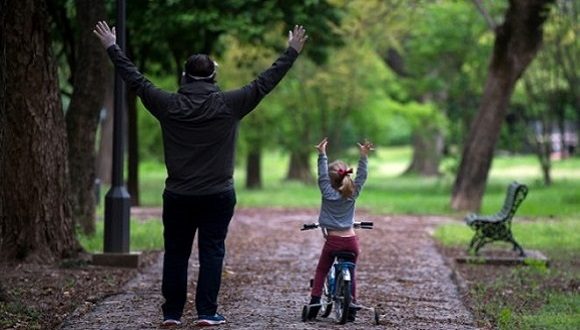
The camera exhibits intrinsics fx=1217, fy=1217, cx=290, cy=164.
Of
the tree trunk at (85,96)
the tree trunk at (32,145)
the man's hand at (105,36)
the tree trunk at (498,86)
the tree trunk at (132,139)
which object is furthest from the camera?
the tree trunk at (132,139)

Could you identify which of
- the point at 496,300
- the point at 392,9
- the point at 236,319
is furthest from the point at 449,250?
the point at 392,9

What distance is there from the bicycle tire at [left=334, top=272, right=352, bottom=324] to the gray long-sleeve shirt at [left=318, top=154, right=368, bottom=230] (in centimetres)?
40

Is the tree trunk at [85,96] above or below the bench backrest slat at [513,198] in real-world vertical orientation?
above

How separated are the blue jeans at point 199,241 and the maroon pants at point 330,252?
0.92 metres

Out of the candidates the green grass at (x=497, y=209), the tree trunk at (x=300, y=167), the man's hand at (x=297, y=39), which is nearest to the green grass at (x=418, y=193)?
the green grass at (x=497, y=209)

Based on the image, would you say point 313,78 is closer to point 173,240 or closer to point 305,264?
point 305,264

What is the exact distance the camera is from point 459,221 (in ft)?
74.6

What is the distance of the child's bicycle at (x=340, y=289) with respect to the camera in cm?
927

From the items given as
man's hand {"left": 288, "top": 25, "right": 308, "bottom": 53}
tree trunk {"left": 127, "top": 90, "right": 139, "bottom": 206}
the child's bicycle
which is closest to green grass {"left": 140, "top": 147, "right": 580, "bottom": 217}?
tree trunk {"left": 127, "top": 90, "right": 139, "bottom": 206}

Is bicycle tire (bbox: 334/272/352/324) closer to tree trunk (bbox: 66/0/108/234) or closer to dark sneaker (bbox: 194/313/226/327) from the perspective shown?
dark sneaker (bbox: 194/313/226/327)

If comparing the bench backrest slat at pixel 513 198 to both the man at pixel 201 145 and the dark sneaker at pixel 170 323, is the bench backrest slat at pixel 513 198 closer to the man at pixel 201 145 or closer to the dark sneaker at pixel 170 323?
the man at pixel 201 145

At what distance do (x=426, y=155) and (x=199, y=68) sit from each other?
1576 inches

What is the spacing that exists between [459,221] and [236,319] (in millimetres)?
13556

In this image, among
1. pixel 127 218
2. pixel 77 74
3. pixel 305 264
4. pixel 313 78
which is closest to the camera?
pixel 127 218
